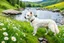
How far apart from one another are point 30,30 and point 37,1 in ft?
11.0

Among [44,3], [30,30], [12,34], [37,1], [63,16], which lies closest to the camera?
[12,34]

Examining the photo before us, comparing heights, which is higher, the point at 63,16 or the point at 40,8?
the point at 40,8

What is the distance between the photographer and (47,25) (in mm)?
5344

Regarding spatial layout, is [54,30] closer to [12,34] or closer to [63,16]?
[12,34]

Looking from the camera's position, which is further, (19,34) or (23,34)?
(23,34)

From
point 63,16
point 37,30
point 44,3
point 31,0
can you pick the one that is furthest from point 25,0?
point 37,30

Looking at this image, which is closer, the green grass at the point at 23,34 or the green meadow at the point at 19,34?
the green meadow at the point at 19,34

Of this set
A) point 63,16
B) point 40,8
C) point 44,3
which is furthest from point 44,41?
point 63,16

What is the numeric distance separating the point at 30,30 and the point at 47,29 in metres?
0.46

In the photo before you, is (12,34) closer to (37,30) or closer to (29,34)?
(29,34)

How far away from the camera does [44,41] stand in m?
5.33

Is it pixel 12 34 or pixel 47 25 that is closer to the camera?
pixel 12 34

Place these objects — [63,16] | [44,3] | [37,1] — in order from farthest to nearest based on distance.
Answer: [63,16]
[44,3]
[37,1]

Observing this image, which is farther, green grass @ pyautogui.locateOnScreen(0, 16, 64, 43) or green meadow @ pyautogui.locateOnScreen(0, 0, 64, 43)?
green grass @ pyautogui.locateOnScreen(0, 16, 64, 43)
